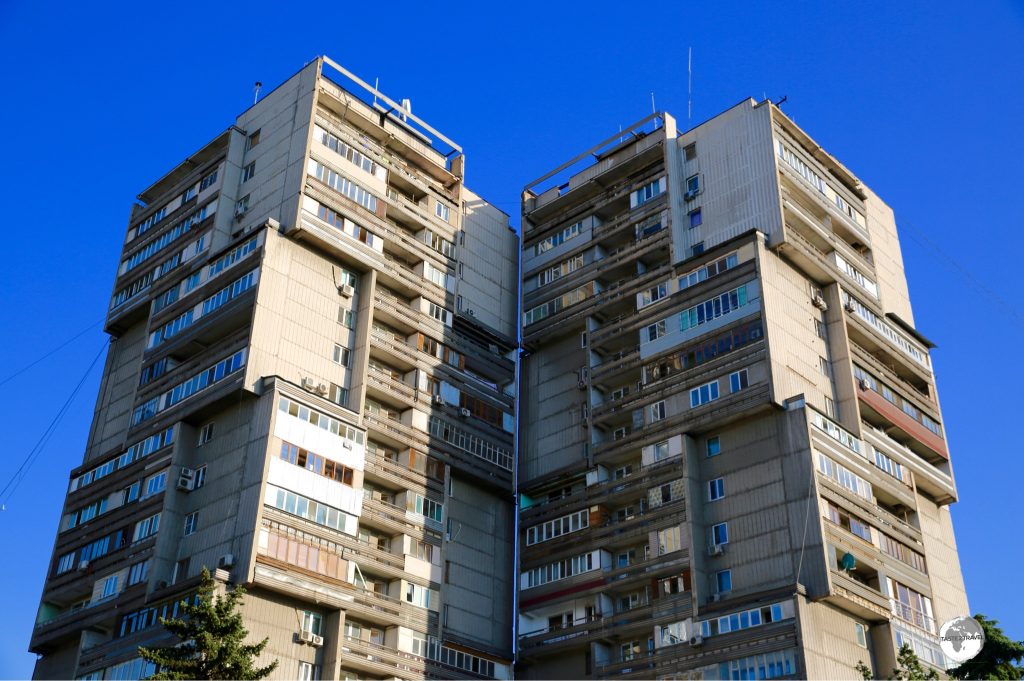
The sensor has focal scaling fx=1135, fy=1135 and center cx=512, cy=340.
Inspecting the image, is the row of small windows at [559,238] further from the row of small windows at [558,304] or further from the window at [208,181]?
the window at [208,181]

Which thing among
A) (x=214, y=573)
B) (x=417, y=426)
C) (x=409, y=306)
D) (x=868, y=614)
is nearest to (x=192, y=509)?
(x=214, y=573)

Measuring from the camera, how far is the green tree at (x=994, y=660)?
234 ft

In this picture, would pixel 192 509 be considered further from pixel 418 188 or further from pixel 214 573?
pixel 418 188

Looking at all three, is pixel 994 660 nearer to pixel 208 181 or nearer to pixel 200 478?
pixel 200 478

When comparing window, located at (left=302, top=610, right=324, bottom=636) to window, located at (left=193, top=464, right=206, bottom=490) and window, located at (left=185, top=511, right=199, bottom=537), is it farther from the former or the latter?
window, located at (left=193, top=464, right=206, bottom=490)

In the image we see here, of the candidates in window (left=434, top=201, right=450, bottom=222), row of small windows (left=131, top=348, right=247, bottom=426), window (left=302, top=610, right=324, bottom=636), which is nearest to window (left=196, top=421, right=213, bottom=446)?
row of small windows (left=131, top=348, right=247, bottom=426)

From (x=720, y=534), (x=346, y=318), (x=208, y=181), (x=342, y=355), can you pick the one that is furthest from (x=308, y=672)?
(x=208, y=181)

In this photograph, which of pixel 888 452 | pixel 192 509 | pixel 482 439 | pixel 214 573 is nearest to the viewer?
pixel 214 573

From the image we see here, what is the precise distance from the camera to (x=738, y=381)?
257 ft

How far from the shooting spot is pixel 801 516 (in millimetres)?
72250

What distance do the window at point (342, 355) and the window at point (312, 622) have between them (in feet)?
61.5

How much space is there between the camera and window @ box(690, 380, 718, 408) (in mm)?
79394

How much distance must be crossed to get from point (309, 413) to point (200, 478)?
350 inches

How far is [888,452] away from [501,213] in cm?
4067
